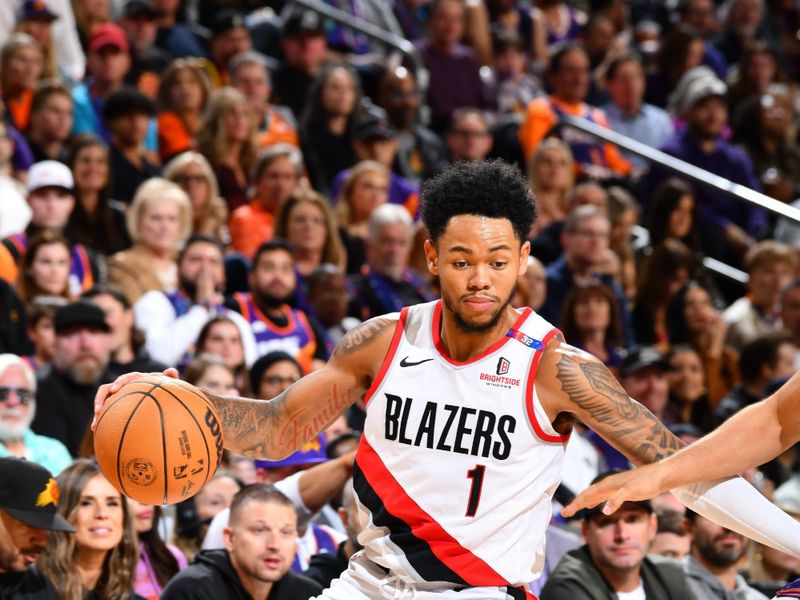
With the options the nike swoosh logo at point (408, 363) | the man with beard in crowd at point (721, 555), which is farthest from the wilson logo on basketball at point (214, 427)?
the man with beard in crowd at point (721, 555)

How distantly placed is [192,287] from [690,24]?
924 centimetres

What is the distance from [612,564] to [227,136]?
537cm

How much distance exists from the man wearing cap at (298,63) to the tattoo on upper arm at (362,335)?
7857 mm

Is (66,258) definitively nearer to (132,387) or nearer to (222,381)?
(222,381)

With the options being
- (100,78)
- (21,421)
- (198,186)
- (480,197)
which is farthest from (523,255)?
(100,78)

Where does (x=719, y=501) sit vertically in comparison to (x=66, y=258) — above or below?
below

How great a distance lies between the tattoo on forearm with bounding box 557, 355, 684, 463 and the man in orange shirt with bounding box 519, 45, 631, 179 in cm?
774

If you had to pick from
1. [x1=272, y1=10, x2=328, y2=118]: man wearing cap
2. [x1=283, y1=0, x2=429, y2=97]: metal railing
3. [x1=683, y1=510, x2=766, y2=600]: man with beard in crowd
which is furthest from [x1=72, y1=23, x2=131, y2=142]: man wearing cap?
[x1=683, y1=510, x2=766, y2=600]: man with beard in crowd

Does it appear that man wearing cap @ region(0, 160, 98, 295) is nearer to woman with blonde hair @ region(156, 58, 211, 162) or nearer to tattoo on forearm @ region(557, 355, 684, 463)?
woman with blonde hair @ region(156, 58, 211, 162)

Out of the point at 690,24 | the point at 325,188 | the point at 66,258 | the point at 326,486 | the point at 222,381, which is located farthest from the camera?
the point at 690,24

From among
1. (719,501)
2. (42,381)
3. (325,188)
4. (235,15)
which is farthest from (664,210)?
(719,501)

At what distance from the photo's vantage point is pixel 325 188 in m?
11.7

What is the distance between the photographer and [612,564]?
21.2 ft

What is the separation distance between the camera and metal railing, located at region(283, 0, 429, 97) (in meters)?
13.0
